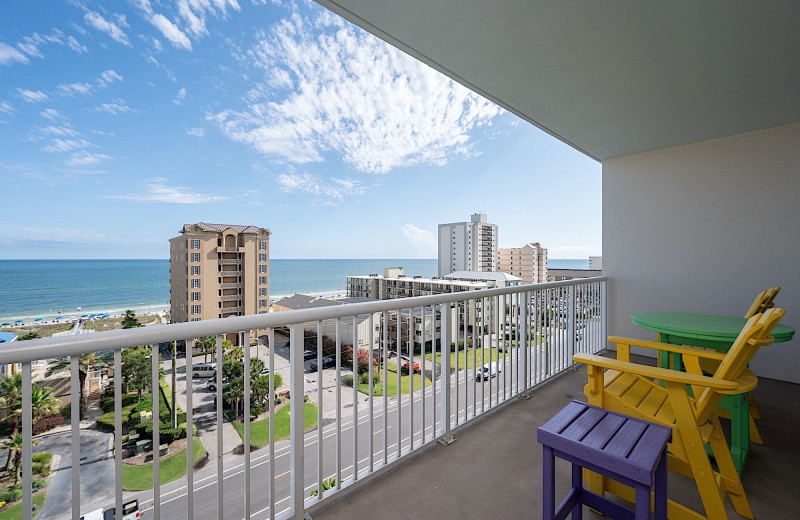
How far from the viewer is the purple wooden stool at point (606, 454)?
3.56ft

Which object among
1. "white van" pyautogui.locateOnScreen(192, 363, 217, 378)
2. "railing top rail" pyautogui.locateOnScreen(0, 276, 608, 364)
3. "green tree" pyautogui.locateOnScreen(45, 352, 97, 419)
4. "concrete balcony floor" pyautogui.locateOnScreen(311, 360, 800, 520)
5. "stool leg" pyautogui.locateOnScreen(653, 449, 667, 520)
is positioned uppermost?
"railing top rail" pyautogui.locateOnScreen(0, 276, 608, 364)

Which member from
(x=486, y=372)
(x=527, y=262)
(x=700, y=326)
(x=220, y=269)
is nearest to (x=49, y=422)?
(x=486, y=372)

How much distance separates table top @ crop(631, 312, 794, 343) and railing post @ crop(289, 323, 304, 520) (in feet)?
7.79

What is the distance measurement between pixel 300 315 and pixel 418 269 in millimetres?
20072

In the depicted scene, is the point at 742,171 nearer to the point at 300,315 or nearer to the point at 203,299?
the point at 300,315

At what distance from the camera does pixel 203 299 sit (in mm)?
5340

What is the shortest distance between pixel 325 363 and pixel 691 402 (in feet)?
5.65

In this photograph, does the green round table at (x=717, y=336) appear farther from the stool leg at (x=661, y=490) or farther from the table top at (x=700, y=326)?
the stool leg at (x=661, y=490)

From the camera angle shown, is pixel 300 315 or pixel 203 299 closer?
pixel 300 315

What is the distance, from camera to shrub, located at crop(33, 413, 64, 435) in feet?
3.23

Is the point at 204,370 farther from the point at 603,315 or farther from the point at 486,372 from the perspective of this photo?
the point at 603,315

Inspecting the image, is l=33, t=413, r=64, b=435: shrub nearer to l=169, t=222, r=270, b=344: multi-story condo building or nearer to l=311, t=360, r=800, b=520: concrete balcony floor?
l=311, t=360, r=800, b=520: concrete balcony floor

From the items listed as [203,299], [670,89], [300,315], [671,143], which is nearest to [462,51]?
[670,89]

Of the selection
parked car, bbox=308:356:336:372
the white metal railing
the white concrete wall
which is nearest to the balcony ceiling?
the white concrete wall
